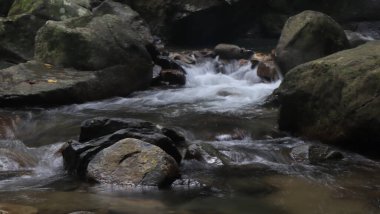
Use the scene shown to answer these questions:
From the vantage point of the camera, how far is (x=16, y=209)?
4059 millimetres

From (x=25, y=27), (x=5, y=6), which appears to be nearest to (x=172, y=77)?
(x=25, y=27)

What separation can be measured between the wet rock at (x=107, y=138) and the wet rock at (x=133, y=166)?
23 cm

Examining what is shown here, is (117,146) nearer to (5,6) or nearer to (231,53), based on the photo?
(231,53)

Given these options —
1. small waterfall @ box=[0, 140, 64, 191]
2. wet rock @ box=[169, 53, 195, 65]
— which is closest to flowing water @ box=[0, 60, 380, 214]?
small waterfall @ box=[0, 140, 64, 191]

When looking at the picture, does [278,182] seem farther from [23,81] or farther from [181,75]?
[181,75]

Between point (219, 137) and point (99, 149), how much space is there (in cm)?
213

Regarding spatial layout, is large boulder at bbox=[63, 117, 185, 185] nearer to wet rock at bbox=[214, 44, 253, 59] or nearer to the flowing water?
the flowing water

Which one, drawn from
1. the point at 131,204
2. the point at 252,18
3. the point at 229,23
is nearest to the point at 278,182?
the point at 131,204

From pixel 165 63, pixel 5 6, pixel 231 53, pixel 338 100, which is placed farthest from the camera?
pixel 5 6

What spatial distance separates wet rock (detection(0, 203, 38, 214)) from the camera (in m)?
3.97

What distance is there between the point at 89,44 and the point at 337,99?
5046 millimetres

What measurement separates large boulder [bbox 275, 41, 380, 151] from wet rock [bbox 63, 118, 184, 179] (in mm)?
1768

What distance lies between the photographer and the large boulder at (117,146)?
527cm

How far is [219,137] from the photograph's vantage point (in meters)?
7.25
